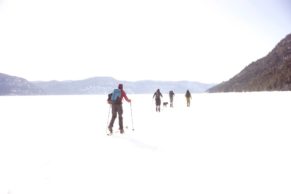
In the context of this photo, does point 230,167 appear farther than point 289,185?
Yes

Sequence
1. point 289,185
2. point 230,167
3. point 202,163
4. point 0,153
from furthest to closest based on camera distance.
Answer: point 0,153 → point 202,163 → point 230,167 → point 289,185

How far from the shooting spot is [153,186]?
17.2ft

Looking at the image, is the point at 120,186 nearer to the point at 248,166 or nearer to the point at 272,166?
the point at 248,166

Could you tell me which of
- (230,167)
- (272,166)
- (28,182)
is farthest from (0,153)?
(272,166)

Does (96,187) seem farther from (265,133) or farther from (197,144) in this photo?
(265,133)

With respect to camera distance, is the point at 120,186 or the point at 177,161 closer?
the point at 120,186

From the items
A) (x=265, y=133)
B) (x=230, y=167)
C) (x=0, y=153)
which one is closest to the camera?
(x=230, y=167)

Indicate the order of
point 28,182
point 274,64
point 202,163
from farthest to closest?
point 274,64 → point 202,163 → point 28,182

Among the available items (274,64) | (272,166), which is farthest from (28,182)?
(274,64)

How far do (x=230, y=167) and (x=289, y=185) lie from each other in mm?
1381

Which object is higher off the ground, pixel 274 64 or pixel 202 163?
pixel 274 64

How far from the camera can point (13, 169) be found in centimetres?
676

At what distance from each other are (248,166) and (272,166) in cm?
49

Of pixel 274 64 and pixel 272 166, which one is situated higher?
pixel 274 64
